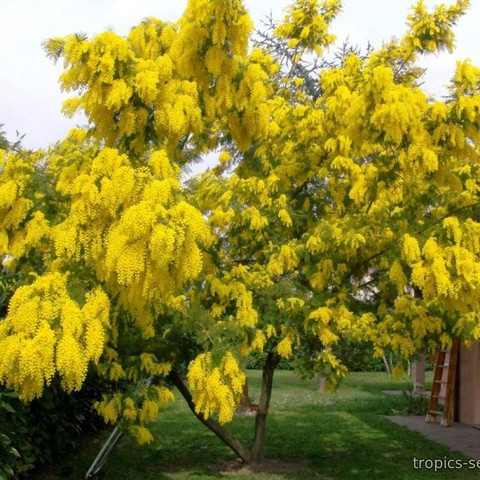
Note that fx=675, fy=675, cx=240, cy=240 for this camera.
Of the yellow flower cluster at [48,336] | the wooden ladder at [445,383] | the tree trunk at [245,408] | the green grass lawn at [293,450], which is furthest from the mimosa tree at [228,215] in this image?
the wooden ladder at [445,383]

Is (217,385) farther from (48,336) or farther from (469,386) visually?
(469,386)

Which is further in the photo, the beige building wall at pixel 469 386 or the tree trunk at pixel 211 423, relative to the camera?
the beige building wall at pixel 469 386

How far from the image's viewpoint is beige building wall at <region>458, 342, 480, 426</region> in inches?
501

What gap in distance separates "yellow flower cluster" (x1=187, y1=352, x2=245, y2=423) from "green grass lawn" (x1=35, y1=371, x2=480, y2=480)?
4.16 metres

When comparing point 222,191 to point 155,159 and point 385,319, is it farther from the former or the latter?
point 155,159

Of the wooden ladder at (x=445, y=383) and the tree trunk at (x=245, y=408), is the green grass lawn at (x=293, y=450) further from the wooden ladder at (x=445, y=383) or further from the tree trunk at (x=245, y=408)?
the wooden ladder at (x=445, y=383)

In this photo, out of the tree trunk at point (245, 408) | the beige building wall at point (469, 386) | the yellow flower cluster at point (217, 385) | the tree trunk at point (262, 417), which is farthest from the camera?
the tree trunk at point (245, 408)

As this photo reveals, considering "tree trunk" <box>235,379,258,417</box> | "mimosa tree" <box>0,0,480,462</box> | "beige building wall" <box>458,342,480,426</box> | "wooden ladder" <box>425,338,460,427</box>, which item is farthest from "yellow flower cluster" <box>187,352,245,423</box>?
"tree trunk" <box>235,379,258,417</box>

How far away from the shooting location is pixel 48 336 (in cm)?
382

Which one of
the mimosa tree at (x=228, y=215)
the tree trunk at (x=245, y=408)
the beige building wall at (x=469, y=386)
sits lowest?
the tree trunk at (x=245, y=408)

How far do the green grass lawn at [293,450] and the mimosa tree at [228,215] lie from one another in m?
0.96

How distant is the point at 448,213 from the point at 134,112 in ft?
11.8

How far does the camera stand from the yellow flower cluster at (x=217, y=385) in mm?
4637

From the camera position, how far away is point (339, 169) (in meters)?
7.62
